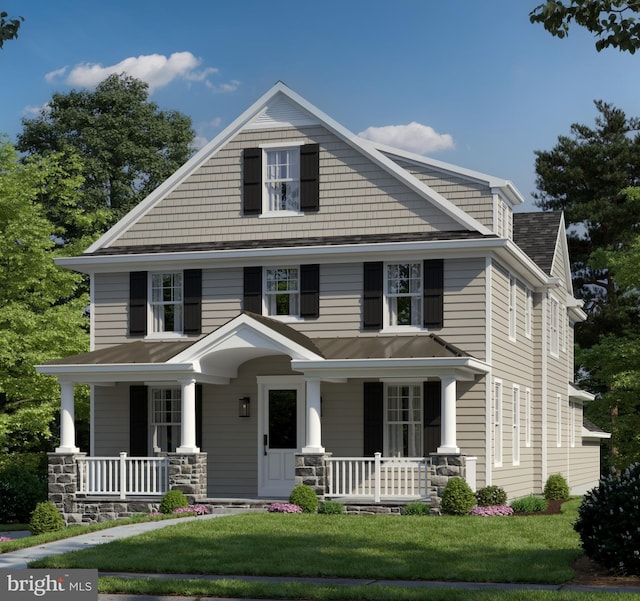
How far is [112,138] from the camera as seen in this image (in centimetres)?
4816

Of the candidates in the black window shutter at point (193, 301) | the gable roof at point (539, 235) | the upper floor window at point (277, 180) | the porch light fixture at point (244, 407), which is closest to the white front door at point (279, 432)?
the porch light fixture at point (244, 407)

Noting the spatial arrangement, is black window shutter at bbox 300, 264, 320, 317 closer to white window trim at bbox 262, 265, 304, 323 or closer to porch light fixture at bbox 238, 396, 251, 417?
white window trim at bbox 262, 265, 304, 323

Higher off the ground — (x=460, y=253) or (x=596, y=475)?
(x=460, y=253)

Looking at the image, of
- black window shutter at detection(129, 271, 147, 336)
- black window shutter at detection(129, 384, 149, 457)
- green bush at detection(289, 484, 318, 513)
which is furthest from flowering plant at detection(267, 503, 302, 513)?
black window shutter at detection(129, 271, 147, 336)

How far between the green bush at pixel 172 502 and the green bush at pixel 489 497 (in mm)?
6206

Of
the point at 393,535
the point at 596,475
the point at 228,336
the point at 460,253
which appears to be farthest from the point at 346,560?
the point at 596,475

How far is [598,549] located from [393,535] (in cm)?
470

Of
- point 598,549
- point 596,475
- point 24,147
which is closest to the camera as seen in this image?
point 598,549

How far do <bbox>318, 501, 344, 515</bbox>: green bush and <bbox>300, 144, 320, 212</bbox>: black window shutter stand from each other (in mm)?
7194

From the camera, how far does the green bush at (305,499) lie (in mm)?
23188

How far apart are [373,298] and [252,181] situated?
13.7ft

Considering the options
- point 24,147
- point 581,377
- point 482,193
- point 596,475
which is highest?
point 24,147

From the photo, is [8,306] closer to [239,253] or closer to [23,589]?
[239,253]

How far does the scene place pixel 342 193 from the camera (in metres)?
26.7
